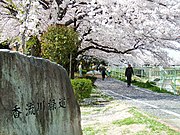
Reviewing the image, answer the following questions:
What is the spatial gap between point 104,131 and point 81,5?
10451 millimetres

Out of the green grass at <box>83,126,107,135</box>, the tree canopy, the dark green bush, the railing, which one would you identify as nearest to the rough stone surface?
the green grass at <box>83,126,107,135</box>

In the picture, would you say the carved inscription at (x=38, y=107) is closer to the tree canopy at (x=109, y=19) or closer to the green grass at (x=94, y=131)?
the green grass at (x=94, y=131)

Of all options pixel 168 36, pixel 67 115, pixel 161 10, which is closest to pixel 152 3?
pixel 161 10

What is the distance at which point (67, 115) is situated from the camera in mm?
5609

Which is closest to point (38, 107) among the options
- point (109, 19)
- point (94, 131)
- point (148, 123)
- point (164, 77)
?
point (94, 131)

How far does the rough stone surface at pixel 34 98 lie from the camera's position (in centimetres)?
424

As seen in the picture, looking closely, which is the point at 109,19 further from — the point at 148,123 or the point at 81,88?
the point at 148,123

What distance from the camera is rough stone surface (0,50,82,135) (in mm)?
4238

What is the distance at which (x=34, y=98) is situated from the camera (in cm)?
473

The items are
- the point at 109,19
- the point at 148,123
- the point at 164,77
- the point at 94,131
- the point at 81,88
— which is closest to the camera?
the point at 94,131

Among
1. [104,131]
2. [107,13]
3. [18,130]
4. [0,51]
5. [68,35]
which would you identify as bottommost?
[104,131]

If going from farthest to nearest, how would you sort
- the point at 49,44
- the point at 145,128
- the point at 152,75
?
the point at 152,75
the point at 49,44
the point at 145,128

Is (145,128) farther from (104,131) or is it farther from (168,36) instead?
(168,36)

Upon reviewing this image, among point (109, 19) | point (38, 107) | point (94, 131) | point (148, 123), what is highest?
point (109, 19)
